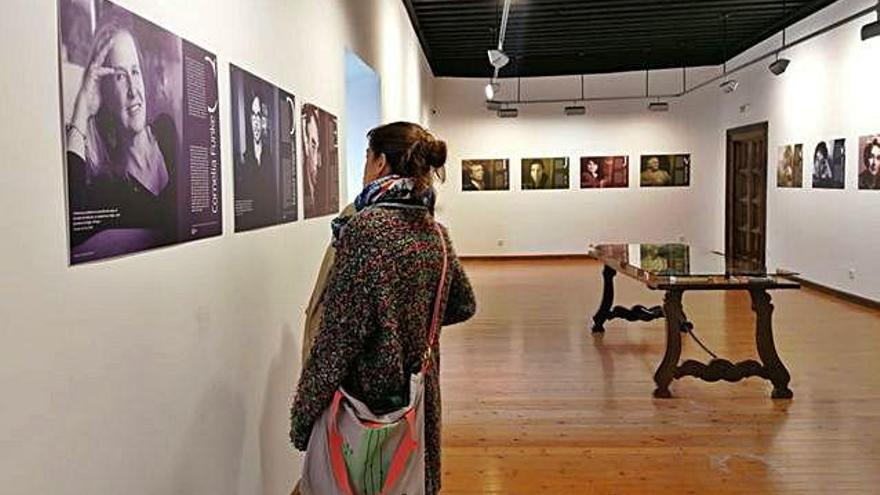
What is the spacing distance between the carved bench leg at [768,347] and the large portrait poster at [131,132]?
4218 mm

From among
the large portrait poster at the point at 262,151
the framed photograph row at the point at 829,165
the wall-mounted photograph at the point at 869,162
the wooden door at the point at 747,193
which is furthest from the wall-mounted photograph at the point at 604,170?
the large portrait poster at the point at 262,151

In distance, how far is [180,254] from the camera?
2223 mm

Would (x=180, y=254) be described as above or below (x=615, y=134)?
below

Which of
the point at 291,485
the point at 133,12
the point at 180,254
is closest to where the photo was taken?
the point at 133,12

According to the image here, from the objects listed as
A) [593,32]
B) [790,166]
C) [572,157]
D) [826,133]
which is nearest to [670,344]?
[826,133]

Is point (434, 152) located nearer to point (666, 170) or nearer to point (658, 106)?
point (658, 106)

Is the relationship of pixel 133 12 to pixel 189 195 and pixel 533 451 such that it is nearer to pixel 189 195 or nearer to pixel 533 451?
pixel 189 195

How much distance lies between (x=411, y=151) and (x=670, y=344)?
3.87m

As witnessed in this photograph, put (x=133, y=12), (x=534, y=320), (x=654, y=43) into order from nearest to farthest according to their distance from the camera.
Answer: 1. (x=133, y=12)
2. (x=534, y=320)
3. (x=654, y=43)

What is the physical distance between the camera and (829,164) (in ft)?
32.8

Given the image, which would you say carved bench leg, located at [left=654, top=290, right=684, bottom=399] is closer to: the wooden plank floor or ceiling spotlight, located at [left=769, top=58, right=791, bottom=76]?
the wooden plank floor

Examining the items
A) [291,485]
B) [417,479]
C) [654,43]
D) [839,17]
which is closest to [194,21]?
[417,479]

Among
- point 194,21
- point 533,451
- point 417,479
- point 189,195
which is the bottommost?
point 533,451

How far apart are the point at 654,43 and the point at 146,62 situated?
12221 millimetres
